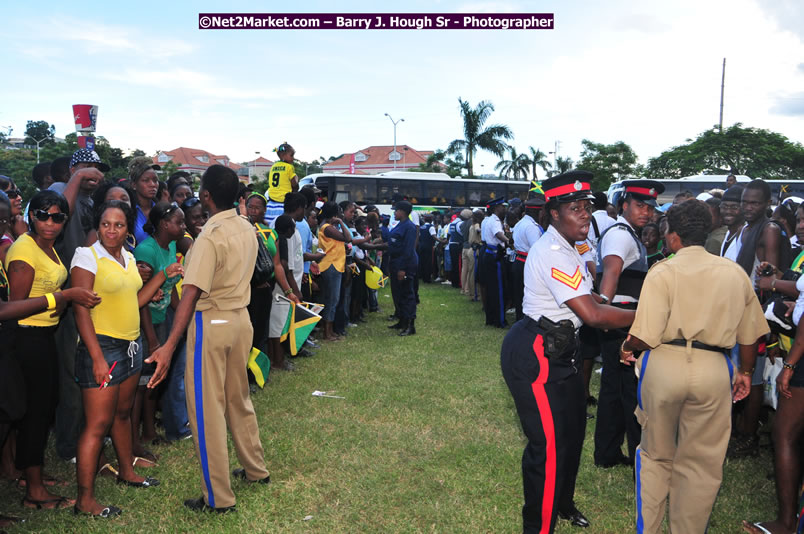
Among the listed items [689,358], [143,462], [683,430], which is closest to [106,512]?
[143,462]

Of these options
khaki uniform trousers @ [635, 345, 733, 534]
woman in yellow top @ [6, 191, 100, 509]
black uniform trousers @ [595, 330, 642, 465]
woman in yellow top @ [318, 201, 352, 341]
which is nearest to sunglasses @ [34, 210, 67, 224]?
woman in yellow top @ [6, 191, 100, 509]

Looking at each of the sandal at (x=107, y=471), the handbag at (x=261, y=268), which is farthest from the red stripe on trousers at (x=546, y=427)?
the sandal at (x=107, y=471)

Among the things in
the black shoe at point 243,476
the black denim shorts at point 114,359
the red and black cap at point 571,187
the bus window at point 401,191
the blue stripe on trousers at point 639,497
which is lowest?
the black shoe at point 243,476

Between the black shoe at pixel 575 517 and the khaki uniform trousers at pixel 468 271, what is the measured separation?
10.3 m

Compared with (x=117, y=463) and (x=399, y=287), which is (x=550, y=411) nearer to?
(x=117, y=463)

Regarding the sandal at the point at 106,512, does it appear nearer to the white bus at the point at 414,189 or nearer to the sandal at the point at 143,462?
the sandal at the point at 143,462

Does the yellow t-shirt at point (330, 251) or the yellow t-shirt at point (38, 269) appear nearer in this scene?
the yellow t-shirt at point (38, 269)

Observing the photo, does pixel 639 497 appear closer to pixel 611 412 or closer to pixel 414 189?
pixel 611 412

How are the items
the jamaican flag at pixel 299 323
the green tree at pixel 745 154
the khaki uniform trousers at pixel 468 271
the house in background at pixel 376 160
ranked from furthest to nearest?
the house in background at pixel 376 160 → the green tree at pixel 745 154 → the khaki uniform trousers at pixel 468 271 → the jamaican flag at pixel 299 323

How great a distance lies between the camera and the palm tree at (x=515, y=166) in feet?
160

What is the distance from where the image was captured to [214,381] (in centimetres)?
368

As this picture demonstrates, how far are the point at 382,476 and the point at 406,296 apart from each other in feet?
17.9

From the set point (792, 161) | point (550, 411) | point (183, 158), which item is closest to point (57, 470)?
point (550, 411)

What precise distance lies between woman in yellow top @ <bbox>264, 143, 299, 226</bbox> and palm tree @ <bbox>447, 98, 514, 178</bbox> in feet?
107
